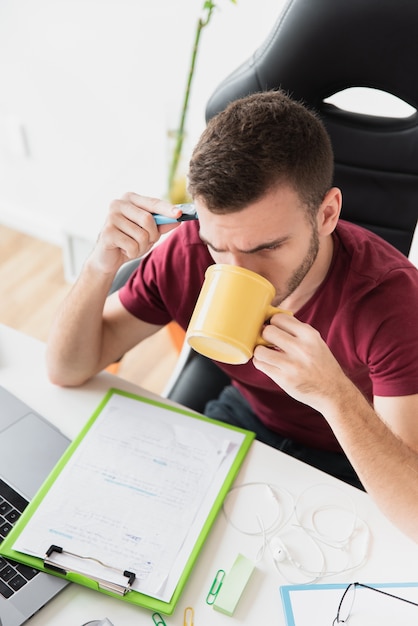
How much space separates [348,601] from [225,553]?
0.19 metres

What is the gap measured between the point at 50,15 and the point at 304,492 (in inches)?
75.7

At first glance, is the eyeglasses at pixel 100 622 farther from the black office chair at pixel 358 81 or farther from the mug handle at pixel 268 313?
the black office chair at pixel 358 81

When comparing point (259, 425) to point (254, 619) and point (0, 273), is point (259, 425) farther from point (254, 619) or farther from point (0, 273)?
point (0, 273)

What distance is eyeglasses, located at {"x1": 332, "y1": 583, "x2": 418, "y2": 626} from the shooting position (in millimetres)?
894

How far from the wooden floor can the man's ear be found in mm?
1172

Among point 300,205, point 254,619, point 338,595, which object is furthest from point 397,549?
point 300,205

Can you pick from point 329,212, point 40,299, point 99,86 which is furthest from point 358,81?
point 40,299

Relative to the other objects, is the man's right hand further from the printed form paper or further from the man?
the printed form paper

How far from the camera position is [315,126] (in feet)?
3.48

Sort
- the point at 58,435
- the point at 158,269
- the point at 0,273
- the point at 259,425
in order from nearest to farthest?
the point at 58,435
the point at 158,269
the point at 259,425
the point at 0,273

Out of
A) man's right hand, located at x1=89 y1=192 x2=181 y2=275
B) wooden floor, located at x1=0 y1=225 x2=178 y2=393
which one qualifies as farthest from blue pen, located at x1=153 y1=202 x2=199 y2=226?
wooden floor, located at x1=0 y1=225 x2=178 y2=393

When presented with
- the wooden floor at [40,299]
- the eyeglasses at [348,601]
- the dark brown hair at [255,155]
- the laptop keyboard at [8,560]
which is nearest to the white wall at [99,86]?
the wooden floor at [40,299]

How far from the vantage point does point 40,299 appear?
2580mm

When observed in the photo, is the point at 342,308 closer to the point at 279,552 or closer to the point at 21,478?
the point at 279,552
